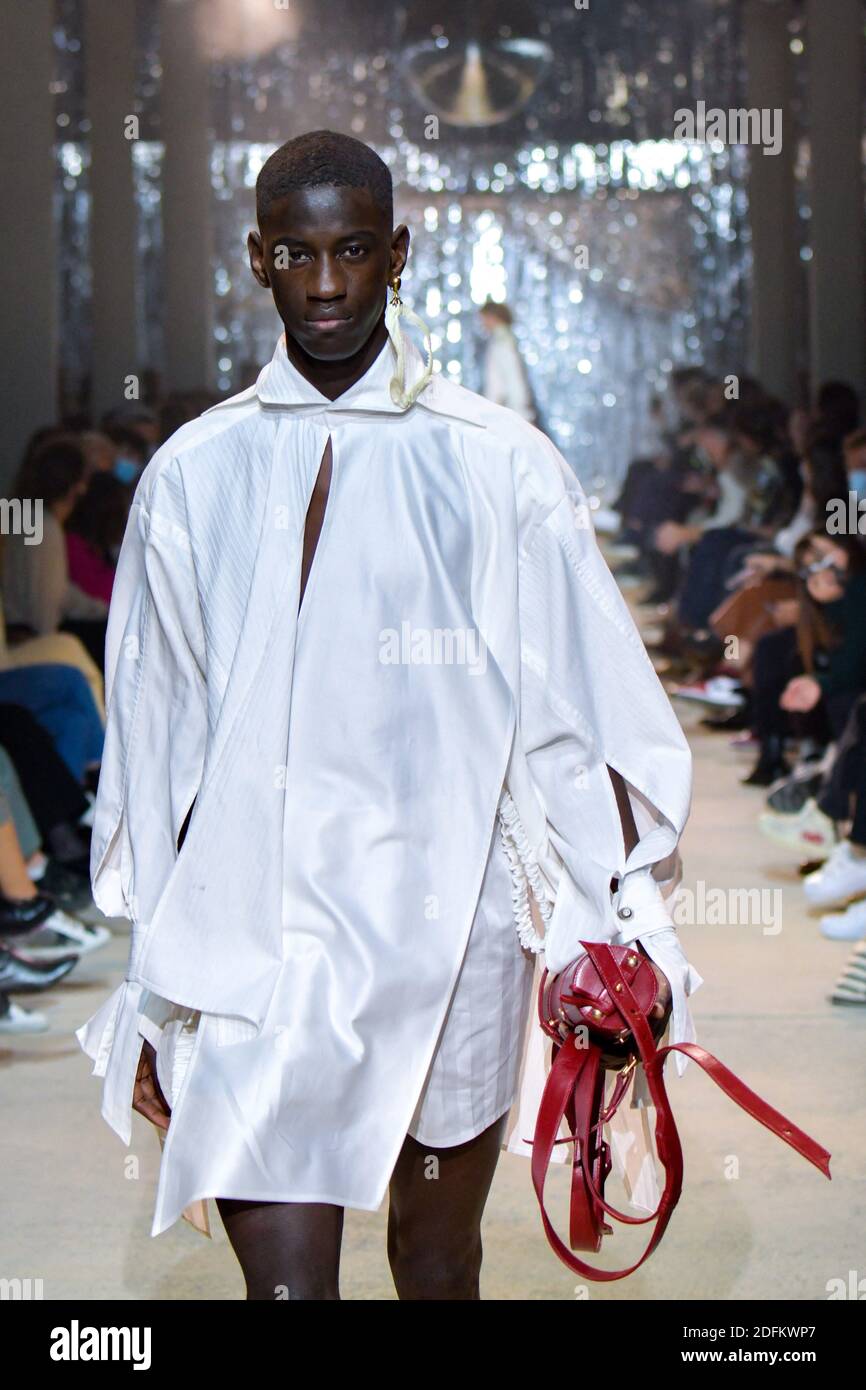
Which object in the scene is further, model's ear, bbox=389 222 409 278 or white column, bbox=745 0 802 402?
white column, bbox=745 0 802 402

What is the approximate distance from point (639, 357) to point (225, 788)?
1466cm

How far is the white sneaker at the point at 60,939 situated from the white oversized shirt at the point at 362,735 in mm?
2833

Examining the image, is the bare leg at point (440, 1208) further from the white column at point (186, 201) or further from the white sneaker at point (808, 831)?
the white column at point (186, 201)

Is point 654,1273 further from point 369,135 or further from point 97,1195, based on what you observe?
point 369,135

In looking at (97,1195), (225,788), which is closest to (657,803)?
(225,788)

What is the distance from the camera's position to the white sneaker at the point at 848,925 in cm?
487

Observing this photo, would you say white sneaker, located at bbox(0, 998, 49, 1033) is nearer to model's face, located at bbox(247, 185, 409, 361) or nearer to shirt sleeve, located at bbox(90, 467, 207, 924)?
shirt sleeve, located at bbox(90, 467, 207, 924)

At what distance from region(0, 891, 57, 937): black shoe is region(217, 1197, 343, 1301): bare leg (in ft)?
9.43

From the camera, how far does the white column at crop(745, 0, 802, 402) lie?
14.5 m

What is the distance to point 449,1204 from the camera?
79.0 inches

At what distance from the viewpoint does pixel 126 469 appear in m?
9.05

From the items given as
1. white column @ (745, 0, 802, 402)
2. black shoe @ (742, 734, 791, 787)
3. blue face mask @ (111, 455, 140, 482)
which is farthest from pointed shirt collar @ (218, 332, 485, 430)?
white column @ (745, 0, 802, 402)

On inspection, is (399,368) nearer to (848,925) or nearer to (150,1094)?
(150,1094)
